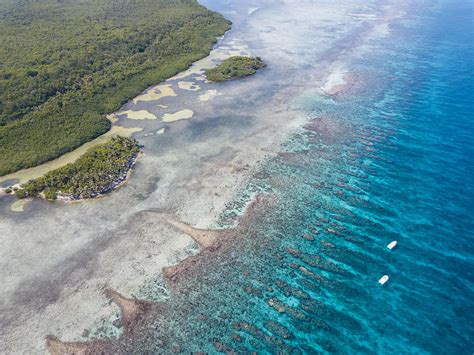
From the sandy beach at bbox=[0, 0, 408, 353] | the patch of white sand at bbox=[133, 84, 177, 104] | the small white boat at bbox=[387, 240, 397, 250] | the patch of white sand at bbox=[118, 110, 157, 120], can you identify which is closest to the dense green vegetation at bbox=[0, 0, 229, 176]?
A: the patch of white sand at bbox=[133, 84, 177, 104]

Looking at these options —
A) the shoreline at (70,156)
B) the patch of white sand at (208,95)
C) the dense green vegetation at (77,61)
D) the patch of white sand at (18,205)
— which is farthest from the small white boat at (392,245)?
the dense green vegetation at (77,61)

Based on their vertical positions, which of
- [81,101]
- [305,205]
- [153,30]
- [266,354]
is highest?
[153,30]

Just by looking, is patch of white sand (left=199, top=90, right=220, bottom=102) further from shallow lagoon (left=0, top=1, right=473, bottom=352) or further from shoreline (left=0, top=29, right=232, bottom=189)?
shoreline (left=0, top=29, right=232, bottom=189)

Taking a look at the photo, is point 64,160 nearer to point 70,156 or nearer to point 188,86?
point 70,156

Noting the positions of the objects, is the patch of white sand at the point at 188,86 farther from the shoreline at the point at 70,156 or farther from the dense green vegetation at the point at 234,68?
the shoreline at the point at 70,156

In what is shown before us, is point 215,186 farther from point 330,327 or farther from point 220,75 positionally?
point 220,75

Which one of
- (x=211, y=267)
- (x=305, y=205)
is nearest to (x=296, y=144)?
(x=305, y=205)

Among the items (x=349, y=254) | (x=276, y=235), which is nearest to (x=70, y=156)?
(x=276, y=235)
